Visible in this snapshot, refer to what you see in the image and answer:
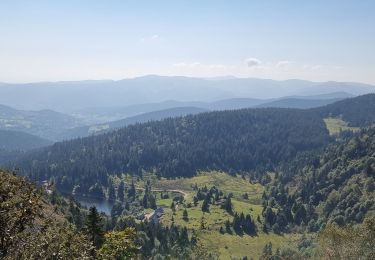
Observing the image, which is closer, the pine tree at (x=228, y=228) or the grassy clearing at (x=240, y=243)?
the grassy clearing at (x=240, y=243)

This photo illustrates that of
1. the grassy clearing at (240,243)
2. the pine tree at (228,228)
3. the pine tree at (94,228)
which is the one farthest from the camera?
the pine tree at (228,228)

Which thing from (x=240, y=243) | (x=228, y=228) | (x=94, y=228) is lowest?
(x=240, y=243)

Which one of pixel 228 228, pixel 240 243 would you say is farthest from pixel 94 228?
pixel 228 228

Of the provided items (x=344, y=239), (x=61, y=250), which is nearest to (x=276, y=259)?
(x=344, y=239)

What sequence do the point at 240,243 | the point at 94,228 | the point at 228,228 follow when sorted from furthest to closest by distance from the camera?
the point at 228,228, the point at 240,243, the point at 94,228

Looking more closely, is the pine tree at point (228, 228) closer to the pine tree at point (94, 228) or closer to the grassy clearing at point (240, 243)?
the grassy clearing at point (240, 243)

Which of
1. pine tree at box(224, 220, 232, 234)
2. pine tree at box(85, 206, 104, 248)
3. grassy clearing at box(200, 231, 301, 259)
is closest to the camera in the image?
pine tree at box(85, 206, 104, 248)

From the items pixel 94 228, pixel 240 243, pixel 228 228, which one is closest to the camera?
A: pixel 94 228

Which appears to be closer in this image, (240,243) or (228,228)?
(240,243)

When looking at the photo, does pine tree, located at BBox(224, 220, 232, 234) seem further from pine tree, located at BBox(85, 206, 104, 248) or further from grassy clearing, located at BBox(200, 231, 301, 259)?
pine tree, located at BBox(85, 206, 104, 248)

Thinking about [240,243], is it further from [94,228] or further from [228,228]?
[94,228]

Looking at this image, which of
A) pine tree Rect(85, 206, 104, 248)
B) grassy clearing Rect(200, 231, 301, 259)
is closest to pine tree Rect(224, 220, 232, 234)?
grassy clearing Rect(200, 231, 301, 259)

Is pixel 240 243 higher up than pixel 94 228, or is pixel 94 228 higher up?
pixel 94 228

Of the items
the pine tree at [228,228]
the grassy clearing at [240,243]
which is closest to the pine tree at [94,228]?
the grassy clearing at [240,243]
